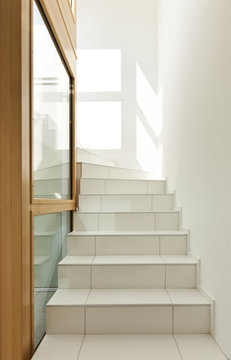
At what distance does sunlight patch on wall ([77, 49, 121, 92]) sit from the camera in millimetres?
4887

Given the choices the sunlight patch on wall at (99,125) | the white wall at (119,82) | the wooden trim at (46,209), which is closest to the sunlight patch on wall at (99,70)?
the white wall at (119,82)

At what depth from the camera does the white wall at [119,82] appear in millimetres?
4848

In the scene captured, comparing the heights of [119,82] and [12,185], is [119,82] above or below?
above

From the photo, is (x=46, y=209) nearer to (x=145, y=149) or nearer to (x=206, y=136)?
(x=206, y=136)

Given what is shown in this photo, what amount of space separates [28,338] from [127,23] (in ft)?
15.0

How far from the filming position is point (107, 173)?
3867 mm

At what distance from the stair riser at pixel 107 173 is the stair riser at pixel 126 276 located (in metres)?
1.38

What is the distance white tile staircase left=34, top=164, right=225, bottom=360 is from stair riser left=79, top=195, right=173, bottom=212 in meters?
0.04

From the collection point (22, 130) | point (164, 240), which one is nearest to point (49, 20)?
point (22, 130)

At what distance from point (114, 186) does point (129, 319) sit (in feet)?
5.57

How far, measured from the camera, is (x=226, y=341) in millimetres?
1759

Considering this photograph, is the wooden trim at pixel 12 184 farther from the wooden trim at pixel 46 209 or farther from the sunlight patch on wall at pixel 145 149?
the sunlight patch on wall at pixel 145 149

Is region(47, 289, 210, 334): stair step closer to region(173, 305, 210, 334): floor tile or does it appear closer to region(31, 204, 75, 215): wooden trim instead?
region(173, 305, 210, 334): floor tile

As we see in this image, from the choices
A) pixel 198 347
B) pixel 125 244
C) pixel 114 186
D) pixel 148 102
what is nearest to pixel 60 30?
pixel 114 186
